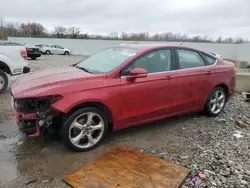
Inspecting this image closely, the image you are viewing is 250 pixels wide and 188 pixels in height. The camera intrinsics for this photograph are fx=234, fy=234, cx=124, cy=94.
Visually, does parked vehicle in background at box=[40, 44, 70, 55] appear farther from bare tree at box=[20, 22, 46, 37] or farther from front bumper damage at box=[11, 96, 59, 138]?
front bumper damage at box=[11, 96, 59, 138]

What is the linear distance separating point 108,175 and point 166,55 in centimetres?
244

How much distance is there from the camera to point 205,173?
10.1 ft

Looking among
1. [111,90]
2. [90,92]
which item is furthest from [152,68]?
[90,92]

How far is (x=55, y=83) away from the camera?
10.9 feet

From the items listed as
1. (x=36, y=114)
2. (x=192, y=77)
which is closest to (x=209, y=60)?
(x=192, y=77)

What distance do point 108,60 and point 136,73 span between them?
782 mm

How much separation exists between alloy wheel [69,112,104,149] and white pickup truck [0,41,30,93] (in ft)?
13.9

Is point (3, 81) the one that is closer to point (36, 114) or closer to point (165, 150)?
point (36, 114)

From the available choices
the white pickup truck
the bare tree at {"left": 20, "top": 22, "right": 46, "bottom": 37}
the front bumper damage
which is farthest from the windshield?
the bare tree at {"left": 20, "top": 22, "right": 46, "bottom": 37}

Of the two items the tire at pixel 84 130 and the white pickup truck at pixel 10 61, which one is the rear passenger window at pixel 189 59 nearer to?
the tire at pixel 84 130

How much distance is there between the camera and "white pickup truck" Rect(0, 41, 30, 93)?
655 centimetres

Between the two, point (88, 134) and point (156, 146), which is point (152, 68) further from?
point (88, 134)

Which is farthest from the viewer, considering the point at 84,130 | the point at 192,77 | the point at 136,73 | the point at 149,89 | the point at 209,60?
the point at 209,60

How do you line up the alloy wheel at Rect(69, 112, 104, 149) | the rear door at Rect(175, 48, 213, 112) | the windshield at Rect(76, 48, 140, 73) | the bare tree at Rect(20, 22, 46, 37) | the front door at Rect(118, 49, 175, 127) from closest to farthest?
1. the alloy wheel at Rect(69, 112, 104, 149)
2. the front door at Rect(118, 49, 175, 127)
3. the windshield at Rect(76, 48, 140, 73)
4. the rear door at Rect(175, 48, 213, 112)
5. the bare tree at Rect(20, 22, 46, 37)
